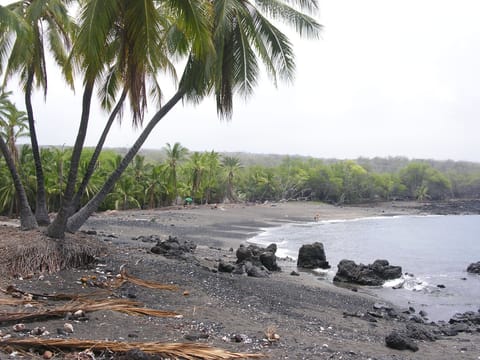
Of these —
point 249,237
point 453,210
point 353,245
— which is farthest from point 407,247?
point 453,210

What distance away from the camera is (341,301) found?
582 inches

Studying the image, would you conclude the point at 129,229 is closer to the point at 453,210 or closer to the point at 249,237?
the point at 249,237

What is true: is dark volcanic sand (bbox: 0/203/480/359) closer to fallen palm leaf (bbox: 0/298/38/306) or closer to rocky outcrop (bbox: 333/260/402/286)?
fallen palm leaf (bbox: 0/298/38/306)

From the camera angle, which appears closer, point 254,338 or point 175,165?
point 254,338

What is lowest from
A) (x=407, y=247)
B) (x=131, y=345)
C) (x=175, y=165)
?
(x=407, y=247)

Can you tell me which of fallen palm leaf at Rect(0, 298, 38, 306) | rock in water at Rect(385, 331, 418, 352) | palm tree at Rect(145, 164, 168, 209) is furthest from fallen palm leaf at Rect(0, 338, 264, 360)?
palm tree at Rect(145, 164, 168, 209)

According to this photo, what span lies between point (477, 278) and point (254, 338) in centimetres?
2047

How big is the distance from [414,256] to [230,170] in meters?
41.3

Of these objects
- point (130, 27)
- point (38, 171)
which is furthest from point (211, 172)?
point (130, 27)

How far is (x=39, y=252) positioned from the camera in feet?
35.8

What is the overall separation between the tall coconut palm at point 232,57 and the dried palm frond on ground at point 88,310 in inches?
188

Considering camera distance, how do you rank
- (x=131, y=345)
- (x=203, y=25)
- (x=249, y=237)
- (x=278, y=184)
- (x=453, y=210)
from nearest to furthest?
(x=131, y=345)
(x=203, y=25)
(x=249, y=237)
(x=278, y=184)
(x=453, y=210)

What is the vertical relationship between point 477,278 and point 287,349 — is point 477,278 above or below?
below

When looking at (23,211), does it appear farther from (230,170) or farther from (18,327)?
(230,170)
